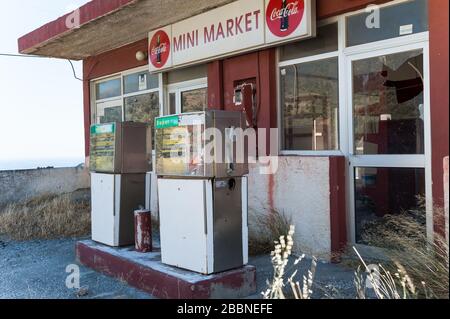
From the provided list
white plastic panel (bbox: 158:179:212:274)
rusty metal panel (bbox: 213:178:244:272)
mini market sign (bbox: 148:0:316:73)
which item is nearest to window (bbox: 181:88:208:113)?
mini market sign (bbox: 148:0:316:73)

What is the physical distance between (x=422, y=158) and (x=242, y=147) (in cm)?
197

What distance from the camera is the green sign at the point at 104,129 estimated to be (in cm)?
527

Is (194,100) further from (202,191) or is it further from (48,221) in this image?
(202,191)

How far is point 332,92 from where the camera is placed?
5.81 m

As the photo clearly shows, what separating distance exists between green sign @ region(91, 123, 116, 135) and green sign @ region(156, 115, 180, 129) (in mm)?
A: 1015

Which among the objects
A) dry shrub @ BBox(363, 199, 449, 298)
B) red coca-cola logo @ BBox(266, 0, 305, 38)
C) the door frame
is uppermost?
red coca-cola logo @ BBox(266, 0, 305, 38)

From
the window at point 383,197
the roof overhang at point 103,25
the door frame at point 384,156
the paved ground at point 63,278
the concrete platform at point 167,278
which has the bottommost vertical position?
the paved ground at point 63,278

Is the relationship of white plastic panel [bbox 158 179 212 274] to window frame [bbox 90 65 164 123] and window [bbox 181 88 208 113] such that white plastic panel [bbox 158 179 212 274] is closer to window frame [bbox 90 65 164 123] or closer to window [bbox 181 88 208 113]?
window [bbox 181 88 208 113]

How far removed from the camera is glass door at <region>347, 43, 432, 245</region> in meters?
4.91

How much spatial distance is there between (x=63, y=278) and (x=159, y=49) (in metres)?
4.35

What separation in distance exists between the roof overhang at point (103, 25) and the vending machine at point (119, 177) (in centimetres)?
231

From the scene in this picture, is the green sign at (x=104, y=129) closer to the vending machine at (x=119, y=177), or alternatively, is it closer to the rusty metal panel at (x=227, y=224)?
the vending machine at (x=119, y=177)

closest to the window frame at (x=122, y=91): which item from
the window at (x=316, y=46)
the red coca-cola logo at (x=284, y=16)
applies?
the window at (x=316, y=46)

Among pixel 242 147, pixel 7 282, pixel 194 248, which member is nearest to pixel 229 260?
pixel 194 248
